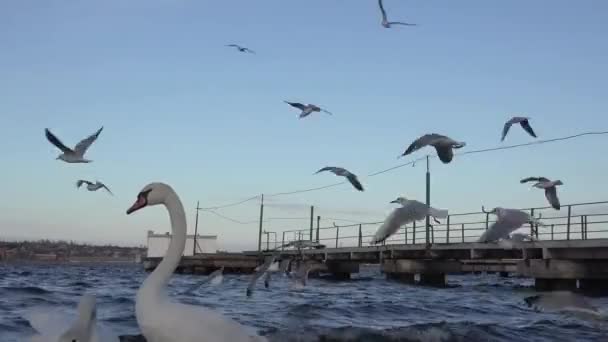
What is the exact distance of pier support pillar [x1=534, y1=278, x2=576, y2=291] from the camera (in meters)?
22.5

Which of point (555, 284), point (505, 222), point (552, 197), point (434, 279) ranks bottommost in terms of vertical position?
point (434, 279)

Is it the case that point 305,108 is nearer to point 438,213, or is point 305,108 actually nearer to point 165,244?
point 438,213

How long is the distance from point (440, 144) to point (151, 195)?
156 inches

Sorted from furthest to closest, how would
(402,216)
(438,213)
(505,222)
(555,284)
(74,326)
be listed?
1. (555,284)
2. (505,222)
3. (402,216)
4. (438,213)
5. (74,326)

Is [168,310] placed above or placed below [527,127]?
below

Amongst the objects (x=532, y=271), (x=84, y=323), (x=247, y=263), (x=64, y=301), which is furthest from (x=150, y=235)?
(x=84, y=323)

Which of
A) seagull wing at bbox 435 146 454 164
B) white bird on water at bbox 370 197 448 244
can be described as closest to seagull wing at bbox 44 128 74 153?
white bird on water at bbox 370 197 448 244

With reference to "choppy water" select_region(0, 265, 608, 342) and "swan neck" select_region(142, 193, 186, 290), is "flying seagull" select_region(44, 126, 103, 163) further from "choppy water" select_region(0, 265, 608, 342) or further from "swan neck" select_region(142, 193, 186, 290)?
"swan neck" select_region(142, 193, 186, 290)

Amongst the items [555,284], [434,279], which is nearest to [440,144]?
[555,284]

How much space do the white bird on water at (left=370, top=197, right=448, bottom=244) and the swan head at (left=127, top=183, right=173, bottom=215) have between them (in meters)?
4.03

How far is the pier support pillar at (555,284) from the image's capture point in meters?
22.5

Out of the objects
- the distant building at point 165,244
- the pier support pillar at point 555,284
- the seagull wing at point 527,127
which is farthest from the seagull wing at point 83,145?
the distant building at point 165,244

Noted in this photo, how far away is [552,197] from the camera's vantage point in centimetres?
1043

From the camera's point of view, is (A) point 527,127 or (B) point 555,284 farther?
(B) point 555,284
